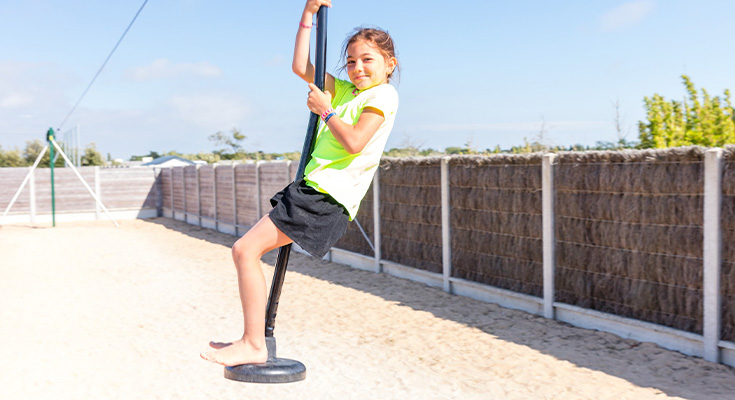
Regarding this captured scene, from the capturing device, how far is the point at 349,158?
247cm

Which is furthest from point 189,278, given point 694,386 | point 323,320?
point 694,386

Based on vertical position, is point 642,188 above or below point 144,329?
above

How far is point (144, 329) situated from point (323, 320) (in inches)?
72.6

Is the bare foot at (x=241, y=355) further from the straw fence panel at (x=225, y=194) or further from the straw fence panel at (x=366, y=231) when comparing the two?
the straw fence panel at (x=225, y=194)

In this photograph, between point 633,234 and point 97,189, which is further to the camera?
point 97,189

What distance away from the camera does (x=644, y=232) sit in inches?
218

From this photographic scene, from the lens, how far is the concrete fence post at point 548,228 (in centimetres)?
640

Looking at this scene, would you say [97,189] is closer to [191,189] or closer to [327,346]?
[191,189]

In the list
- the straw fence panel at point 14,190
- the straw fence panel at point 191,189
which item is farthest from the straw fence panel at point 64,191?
the straw fence panel at point 191,189

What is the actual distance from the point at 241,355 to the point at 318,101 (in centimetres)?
104

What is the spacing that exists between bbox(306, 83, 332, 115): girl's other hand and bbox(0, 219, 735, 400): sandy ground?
8.77ft

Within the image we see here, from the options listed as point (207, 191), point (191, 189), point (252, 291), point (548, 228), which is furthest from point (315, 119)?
point (191, 189)

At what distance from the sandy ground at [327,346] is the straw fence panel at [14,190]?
11.3 meters

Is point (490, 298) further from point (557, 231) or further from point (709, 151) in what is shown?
point (709, 151)
